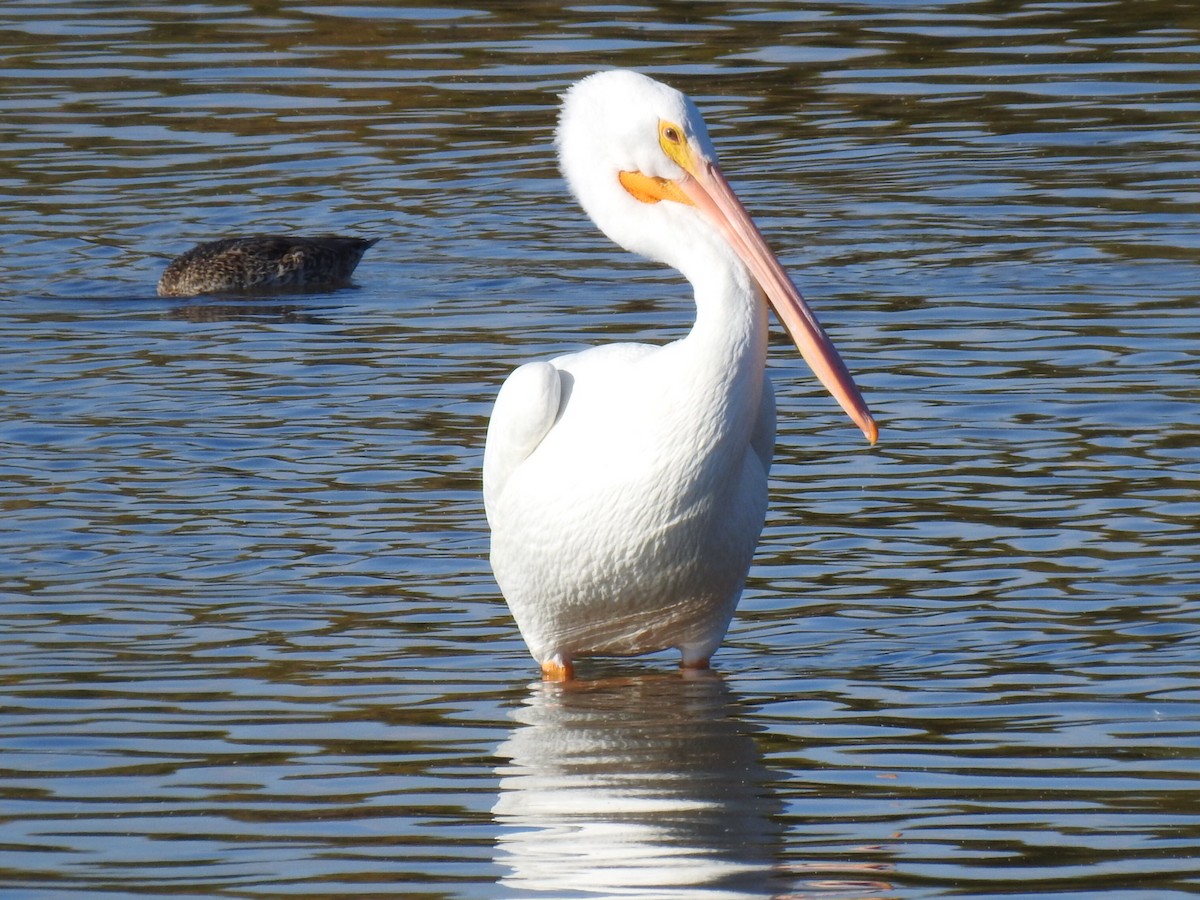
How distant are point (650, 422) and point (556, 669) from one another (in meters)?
0.82

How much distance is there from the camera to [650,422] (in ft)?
15.1

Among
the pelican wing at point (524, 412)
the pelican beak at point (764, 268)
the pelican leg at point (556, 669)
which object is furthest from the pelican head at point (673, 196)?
the pelican leg at point (556, 669)

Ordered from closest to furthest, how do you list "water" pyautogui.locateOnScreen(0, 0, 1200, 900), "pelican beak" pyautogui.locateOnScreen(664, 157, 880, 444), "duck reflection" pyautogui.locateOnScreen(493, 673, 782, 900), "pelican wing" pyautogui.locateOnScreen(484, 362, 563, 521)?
"duck reflection" pyautogui.locateOnScreen(493, 673, 782, 900) → "water" pyautogui.locateOnScreen(0, 0, 1200, 900) → "pelican beak" pyautogui.locateOnScreen(664, 157, 880, 444) → "pelican wing" pyautogui.locateOnScreen(484, 362, 563, 521)

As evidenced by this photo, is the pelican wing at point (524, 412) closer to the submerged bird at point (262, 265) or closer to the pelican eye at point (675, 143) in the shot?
the pelican eye at point (675, 143)

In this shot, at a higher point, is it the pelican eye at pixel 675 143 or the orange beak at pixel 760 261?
the pelican eye at pixel 675 143

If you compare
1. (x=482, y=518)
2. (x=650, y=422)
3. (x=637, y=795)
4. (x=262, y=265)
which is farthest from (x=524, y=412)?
(x=262, y=265)

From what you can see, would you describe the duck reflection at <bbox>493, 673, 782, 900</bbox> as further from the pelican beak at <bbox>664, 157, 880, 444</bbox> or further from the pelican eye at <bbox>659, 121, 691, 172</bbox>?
the pelican eye at <bbox>659, 121, 691, 172</bbox>

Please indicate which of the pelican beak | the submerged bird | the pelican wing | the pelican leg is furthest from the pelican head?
the submerged bird

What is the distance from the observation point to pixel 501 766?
4461mm

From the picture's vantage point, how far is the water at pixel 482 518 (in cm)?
405

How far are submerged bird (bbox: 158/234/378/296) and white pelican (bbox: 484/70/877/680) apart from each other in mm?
4287

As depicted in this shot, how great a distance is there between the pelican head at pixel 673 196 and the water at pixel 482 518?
2.56ft

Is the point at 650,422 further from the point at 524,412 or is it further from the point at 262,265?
the point at 262,265

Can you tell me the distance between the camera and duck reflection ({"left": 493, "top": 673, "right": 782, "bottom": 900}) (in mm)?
3832
